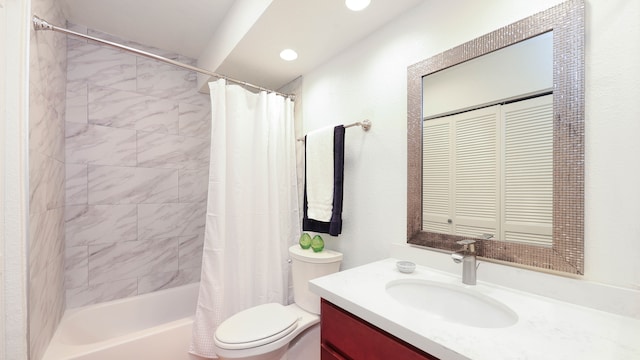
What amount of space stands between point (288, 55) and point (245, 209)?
109cm

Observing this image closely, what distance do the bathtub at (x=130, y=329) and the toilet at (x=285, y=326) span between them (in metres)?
0.58

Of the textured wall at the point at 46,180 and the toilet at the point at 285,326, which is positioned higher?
the textured wall at the point at 46,180

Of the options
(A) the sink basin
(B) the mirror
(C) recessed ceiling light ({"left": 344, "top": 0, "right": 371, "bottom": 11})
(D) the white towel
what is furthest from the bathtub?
(C) recessed ceiling light ({"left": 344, "top": 0, "right": 371, "bottom": 11})

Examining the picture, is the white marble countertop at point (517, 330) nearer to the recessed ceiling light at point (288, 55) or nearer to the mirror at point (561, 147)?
the mirror at point (561, 147)

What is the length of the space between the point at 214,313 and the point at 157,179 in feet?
4.22

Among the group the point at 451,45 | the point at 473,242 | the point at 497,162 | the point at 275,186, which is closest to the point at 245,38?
the point at 275,186

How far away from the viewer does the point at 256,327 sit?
133 centimetres

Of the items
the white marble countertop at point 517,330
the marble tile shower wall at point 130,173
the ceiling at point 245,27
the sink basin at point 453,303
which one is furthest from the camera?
the marble tile shower wall at point 130,173

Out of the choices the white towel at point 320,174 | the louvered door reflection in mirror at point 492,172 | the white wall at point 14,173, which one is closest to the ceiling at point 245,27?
the white towel at point 320,174

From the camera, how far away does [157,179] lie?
2.24 metres

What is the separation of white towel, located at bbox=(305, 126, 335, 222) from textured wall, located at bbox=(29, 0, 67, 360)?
1348 mm

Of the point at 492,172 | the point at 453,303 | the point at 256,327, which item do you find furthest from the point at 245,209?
the point at 492,172

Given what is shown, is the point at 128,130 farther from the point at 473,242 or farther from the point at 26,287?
the point at 473,242

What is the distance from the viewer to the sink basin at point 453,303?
34.4 inches
